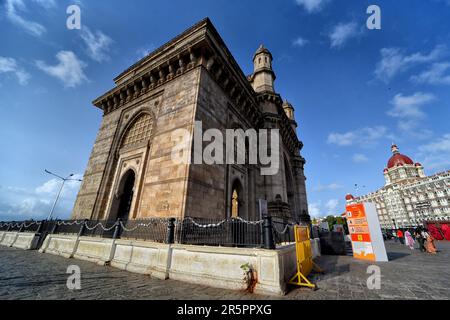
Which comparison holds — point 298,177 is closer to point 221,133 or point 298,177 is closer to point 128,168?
point 221,133

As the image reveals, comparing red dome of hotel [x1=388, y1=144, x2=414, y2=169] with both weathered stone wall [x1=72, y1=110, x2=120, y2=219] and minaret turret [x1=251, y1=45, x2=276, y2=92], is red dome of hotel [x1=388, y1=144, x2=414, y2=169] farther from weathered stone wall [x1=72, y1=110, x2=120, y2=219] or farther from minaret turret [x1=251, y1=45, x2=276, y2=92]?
weathered stone wall [x1=72, y1=110, x2=120, y2=219]

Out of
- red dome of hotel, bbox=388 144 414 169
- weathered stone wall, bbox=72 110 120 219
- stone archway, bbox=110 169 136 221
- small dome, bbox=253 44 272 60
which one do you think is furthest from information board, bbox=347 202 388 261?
red dome of hotel, bbox=388 144 414 169

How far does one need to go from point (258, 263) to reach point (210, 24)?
39.3 ft

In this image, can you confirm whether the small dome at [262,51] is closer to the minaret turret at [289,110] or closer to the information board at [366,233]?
the minaret turret at [289,110]

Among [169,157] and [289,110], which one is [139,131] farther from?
[289,110]

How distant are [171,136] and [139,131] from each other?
4399 mm

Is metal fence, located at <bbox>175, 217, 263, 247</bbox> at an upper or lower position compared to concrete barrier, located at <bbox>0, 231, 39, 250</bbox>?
upper

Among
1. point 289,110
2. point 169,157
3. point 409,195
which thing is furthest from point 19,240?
point 409,195

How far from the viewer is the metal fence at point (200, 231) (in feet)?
16.7

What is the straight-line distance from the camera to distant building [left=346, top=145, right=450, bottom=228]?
52.0 m

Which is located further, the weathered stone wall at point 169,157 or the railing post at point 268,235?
the weathered stone wall at point 169,157

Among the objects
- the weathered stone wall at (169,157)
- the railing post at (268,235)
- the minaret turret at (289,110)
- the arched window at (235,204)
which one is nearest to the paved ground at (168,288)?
the railing post at (268,235)

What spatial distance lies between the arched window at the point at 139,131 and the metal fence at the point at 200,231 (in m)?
5.44

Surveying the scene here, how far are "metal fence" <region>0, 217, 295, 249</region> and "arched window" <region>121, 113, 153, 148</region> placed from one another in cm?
544
